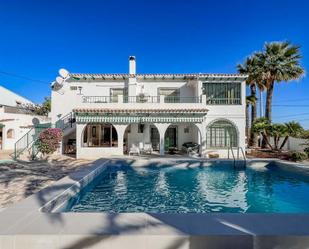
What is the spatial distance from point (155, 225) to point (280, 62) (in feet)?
116

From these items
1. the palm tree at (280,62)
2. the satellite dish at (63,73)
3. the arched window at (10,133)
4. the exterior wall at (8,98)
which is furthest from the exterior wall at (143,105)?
the exterior wall at (8,98)

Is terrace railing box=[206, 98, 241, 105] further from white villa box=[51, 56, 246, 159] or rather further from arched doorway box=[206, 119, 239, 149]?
arched doorway box=[206, 119, 239, 149]

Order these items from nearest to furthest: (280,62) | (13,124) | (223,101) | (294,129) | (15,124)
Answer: (294,129) < (223,101) < (280,62) < (13,124) < (15,124)

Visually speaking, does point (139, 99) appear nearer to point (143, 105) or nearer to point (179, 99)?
point (143, 105)

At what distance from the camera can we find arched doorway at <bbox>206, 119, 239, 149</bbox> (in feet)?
98.0

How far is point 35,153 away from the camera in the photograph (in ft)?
82.2

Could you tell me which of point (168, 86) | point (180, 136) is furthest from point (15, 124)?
point (180, 136)

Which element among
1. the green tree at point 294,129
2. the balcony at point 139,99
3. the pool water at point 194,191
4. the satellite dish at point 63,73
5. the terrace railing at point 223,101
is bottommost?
the pool water at point 194,191

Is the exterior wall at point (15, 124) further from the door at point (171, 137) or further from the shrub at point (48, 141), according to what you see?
the door at point (171, 137)

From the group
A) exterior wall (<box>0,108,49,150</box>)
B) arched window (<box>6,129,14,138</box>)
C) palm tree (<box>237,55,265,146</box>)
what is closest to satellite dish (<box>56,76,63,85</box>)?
exterior wall (<box>0,108,49,150</box>)

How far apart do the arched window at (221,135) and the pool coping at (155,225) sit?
22605 mm

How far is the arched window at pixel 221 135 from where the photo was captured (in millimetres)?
29875

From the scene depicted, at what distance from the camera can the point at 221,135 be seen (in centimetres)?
2998

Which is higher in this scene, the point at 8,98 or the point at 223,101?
the point at 8,98
